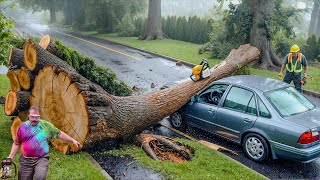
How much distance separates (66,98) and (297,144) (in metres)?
4.41

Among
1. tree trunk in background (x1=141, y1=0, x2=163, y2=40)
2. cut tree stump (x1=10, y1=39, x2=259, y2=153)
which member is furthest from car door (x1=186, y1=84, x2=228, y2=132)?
tree trunk in background (x1=141, y1=0, x2=163, y2=40)

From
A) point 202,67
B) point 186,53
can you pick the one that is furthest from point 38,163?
point 186,53

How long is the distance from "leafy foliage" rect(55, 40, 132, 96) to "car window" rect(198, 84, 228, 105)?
3021mm

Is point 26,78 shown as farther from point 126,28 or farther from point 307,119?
point 126,28

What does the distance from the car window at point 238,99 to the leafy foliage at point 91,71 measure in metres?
3.92

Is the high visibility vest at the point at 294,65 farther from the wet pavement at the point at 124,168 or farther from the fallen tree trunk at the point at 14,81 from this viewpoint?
the fallen tree trunk at the point at 14,81

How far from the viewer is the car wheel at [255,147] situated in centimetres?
649

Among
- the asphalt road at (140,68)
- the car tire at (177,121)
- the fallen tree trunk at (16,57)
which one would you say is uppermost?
the fallen tree trunk at (16,57)

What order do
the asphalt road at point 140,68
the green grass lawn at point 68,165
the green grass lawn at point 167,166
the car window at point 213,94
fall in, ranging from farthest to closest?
the asphalt road at point 140,68
the car window at point 213,94
the green grass lawn at point 167,166
the green grass lawn at point 68,165

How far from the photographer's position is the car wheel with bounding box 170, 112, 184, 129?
852cm

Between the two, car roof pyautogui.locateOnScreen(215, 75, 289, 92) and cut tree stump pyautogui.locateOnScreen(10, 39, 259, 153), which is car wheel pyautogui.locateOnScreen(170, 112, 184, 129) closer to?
cut tree stump pyautogui.locateOnScreen(10, 39, 259, 153)

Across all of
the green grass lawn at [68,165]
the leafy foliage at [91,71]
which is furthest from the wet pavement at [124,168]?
the leafy foliage at [91,71]

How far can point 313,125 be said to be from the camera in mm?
6133

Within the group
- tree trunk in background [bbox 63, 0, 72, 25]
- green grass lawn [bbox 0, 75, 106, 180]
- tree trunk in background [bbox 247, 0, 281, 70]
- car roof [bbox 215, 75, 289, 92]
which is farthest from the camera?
tree trunk in background [bbox 63, 0, 72, 25]
